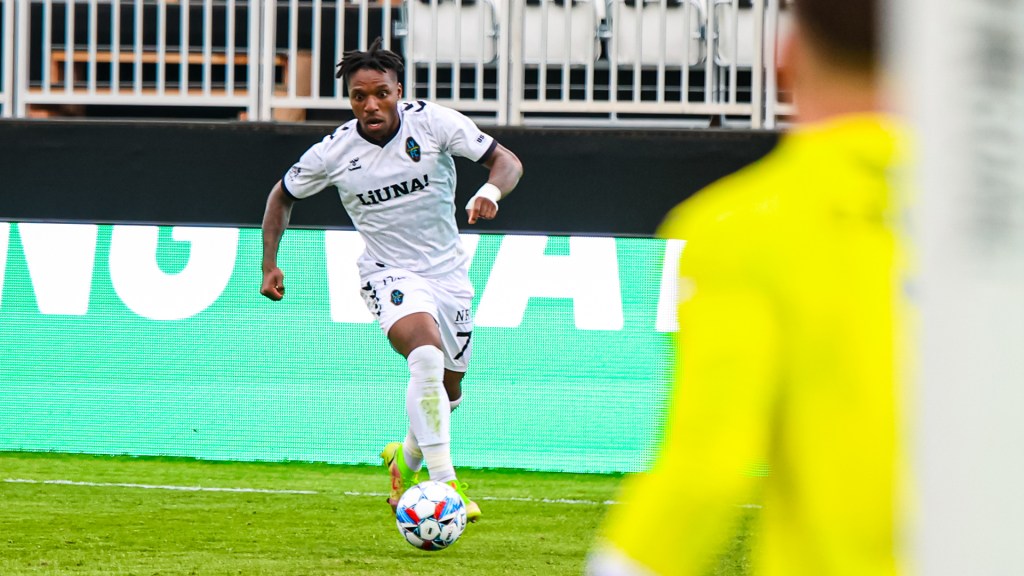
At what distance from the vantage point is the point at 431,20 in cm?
984

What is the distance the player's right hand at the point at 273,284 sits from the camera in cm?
643

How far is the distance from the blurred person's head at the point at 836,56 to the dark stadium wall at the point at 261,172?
7.30 meters

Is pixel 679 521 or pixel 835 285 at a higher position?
pixel 835 285

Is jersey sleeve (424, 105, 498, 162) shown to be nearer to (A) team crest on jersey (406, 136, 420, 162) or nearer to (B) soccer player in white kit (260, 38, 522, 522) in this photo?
(B) soccer player in white kit (260, 38, 522, 522)

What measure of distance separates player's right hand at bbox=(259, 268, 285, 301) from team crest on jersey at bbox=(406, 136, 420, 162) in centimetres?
79

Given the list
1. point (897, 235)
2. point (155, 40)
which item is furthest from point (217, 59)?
point (897, 235)

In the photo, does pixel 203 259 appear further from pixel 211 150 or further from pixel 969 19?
pixel 969 19

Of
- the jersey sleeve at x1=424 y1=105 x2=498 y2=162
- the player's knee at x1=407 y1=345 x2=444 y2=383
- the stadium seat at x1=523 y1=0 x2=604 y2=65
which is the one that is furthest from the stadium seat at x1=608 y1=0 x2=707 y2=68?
the player's knee at x1=407 y1=345 x2=444 y2=383

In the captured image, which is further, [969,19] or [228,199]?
[228,199]

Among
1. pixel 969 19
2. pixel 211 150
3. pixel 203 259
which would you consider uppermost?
pixel 969 19

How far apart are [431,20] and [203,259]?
2.39 m

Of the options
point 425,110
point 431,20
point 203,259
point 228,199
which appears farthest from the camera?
point 431,20

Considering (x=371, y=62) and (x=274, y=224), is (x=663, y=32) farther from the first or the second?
(x=274, y=224)

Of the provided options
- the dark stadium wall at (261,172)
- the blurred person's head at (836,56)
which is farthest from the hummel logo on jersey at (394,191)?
the blurred person's head at (836,56)
